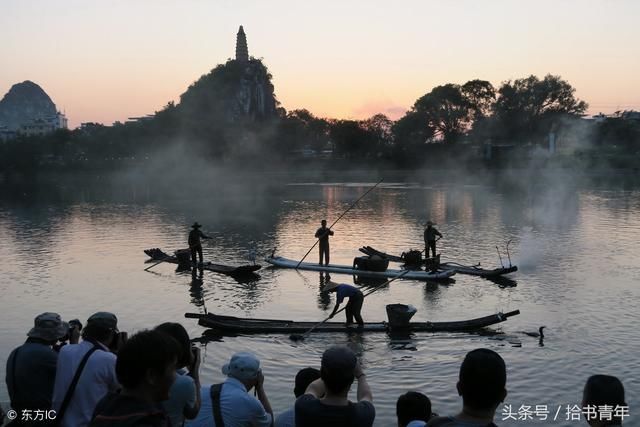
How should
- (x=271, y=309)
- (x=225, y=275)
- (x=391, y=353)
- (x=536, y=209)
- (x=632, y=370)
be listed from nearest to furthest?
(x=632, y=370), (x=391, y=353), (x=271, y=309), (x=225, y=275), (x=536, y=209)

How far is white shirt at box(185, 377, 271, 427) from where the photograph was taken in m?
4.56

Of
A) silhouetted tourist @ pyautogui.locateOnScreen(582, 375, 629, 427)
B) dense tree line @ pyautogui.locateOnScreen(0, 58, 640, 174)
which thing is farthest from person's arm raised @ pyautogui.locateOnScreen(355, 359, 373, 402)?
dense tree line @ pyautogui.locateOnScreen(0, 58, 640, 174)

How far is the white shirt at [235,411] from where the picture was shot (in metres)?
4.56

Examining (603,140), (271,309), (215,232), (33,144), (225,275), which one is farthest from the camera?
(33,144)

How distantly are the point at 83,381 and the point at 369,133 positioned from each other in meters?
109

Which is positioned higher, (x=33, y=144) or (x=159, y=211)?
(x=33, y=144)

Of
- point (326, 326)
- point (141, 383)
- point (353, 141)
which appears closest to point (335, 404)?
point (141, 383)

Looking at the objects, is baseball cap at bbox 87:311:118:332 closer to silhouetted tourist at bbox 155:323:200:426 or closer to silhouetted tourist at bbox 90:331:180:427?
silhouetted tourist at bbox 155:323:200:426

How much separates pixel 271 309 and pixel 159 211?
3137cm

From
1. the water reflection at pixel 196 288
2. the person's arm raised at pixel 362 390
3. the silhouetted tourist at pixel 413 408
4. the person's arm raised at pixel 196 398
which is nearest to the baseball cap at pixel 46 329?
the person's arm raised at pixel 196 398

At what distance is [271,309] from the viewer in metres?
17.0

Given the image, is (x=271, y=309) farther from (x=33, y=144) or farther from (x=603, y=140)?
(x=33, y=144)

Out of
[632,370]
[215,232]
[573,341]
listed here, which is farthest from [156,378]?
[215,232]

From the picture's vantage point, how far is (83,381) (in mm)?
4621
